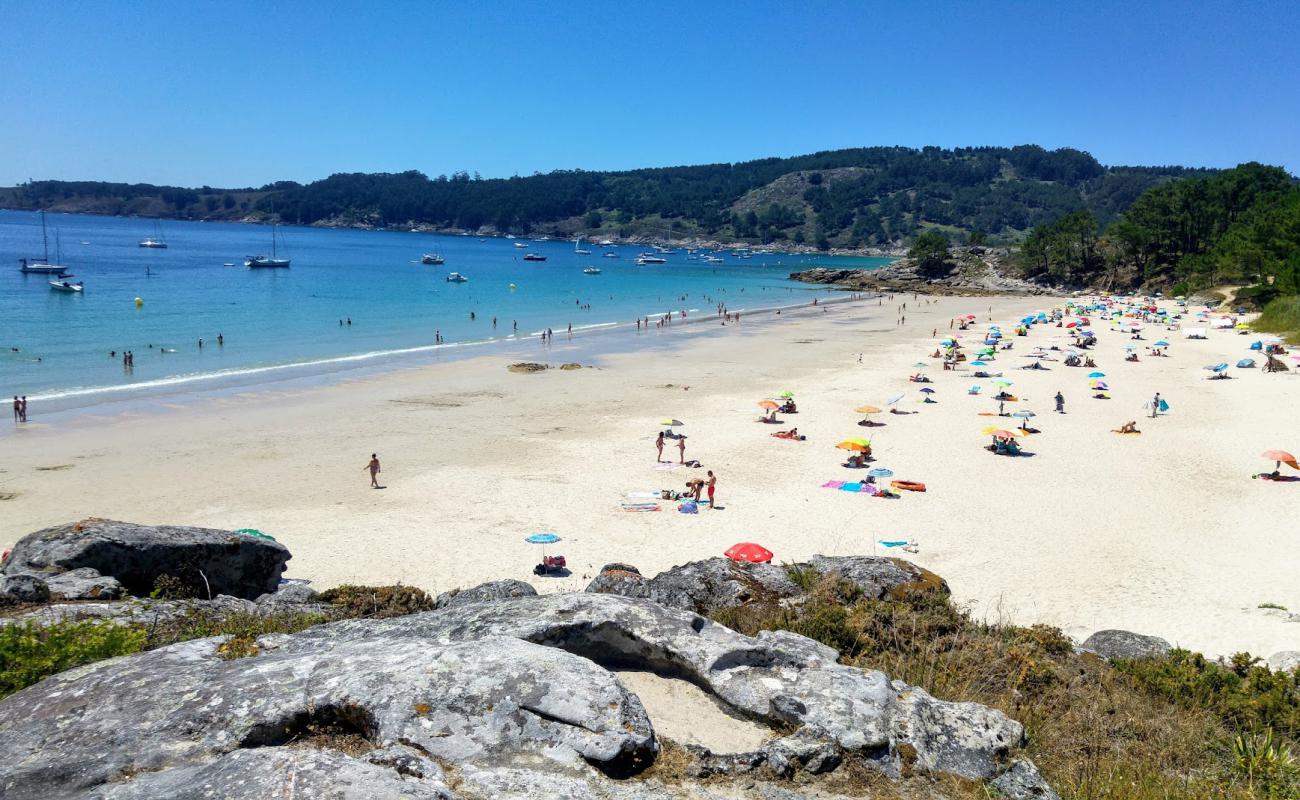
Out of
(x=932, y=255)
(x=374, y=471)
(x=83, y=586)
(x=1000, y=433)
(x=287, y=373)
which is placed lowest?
(x=287, y=373)

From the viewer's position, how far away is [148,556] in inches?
368

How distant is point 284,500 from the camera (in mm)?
19703

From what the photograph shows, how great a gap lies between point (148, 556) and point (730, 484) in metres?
14.4

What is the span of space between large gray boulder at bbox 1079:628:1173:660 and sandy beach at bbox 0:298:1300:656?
2540 millimetres

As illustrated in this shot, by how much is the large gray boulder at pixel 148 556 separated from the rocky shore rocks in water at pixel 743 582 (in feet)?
14.7

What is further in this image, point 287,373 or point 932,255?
point 932,255

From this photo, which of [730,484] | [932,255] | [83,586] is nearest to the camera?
[83,586]

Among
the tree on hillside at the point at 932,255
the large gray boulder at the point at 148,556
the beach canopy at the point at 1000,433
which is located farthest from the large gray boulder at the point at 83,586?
the tree on hillside at the point at 932,255

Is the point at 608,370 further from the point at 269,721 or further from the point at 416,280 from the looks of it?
the point at 416,280

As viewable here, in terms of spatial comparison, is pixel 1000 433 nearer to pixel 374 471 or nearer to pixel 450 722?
pixel 374 471

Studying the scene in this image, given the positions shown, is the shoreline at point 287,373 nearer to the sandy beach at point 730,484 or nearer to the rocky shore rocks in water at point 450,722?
the sandy beach at point 730,484

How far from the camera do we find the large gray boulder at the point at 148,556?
8.95 m

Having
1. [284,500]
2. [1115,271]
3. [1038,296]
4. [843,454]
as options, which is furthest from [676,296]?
[284,500]

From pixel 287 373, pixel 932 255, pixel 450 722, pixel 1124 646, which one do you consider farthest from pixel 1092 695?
pixel 932 255
